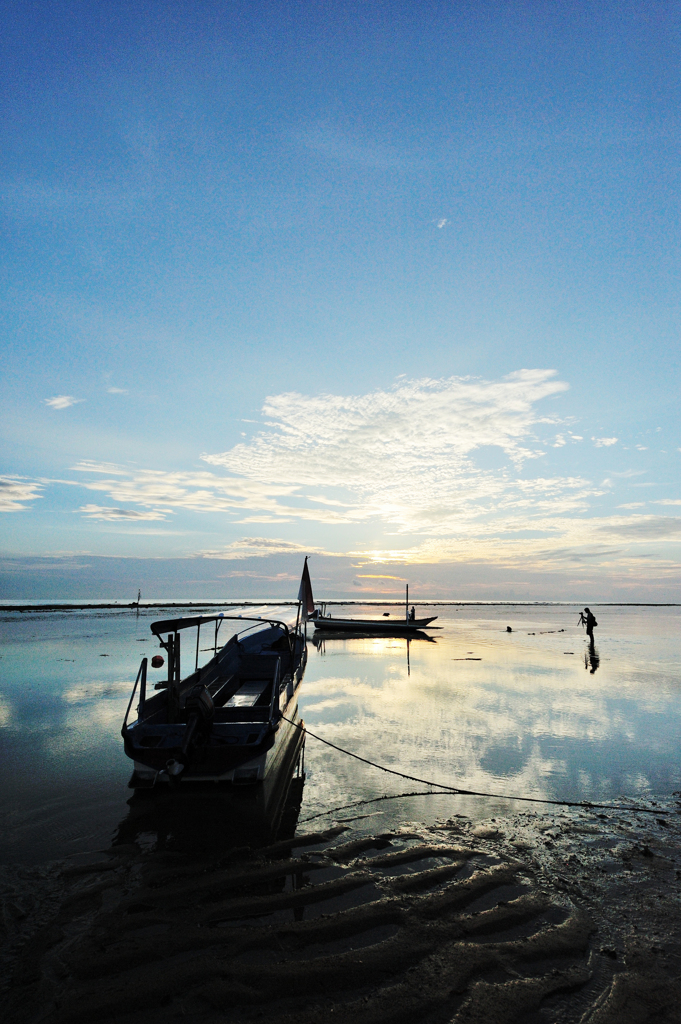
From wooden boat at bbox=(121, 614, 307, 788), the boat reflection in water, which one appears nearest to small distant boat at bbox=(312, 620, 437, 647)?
wooden boat at bbox=(121, 614, 307, 788)

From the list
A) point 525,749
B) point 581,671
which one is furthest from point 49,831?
point 581,671

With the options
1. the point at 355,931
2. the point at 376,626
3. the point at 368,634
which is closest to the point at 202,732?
the point at 355,931

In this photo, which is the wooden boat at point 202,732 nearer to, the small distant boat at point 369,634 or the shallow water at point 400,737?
the shallow water at point 400,737

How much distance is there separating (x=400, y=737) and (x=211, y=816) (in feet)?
22.6

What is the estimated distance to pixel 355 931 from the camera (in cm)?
558

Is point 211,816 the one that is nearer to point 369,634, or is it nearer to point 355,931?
point 355,931

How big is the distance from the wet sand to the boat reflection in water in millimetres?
314

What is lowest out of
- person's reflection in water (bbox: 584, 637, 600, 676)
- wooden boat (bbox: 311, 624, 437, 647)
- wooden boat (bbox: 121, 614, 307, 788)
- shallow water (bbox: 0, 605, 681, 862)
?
wooden boat (bbox: 311, 624, 437, 647)

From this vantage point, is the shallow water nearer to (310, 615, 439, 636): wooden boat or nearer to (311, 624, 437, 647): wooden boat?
(311, 624, 437, 647): wooden boat

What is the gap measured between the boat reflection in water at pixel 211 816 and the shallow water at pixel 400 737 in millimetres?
237

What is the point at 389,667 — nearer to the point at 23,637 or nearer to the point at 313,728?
the point at 313,728

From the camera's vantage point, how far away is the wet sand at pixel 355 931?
180 inches

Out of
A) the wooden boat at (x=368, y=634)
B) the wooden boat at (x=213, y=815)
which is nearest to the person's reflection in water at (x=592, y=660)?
the wooden boat at (x=368, y=634)

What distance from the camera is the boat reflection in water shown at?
27.1 ft
